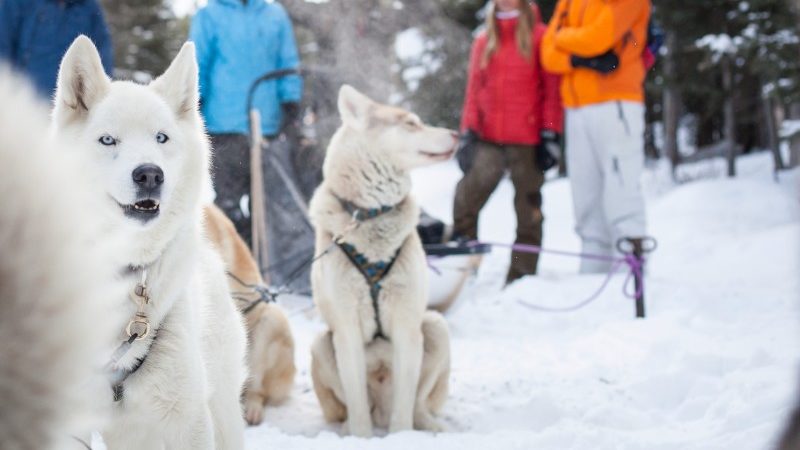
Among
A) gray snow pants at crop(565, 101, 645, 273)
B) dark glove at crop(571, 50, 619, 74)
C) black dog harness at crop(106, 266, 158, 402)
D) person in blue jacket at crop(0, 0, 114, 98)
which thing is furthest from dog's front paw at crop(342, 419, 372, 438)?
dark glove at crop(571, 50, 619, 74)

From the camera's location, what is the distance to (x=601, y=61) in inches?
196

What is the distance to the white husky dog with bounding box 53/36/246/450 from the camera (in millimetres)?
1451

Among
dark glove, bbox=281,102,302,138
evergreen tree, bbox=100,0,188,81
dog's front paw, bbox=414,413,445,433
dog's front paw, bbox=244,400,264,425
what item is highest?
evergreen tree, bbox=100,0,188,81

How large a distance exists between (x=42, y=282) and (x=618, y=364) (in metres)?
3.22

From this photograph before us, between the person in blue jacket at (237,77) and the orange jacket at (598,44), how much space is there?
1.93 metres

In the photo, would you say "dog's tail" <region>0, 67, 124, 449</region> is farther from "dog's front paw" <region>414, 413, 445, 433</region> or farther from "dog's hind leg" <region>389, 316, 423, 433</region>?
"dog's front paw" <region>414, 413, 445, 433</region>

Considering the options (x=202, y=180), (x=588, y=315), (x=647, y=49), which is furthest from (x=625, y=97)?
(x=202, y=180)

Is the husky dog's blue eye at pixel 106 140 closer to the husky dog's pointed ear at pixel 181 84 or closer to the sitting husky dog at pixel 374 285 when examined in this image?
the husky dog's pointed ear at pixel 181 84

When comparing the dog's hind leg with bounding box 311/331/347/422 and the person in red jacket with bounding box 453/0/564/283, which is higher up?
the person in red jacket with bounding box 453/0/564/283

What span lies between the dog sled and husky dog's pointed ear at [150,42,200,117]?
300cm

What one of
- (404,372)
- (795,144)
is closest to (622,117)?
(404,372)

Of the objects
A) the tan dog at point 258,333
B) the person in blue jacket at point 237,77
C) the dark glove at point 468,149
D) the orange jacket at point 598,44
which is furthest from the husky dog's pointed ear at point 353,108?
the dark glove at point 468,149

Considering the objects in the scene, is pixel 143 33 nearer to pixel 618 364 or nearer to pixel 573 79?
pixel 573 79

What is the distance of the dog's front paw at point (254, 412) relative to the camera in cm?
296
